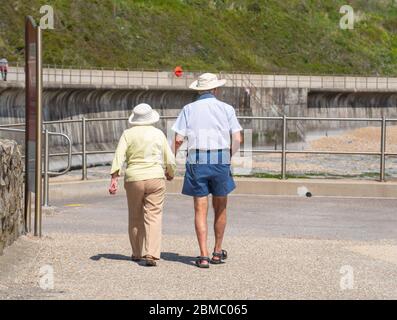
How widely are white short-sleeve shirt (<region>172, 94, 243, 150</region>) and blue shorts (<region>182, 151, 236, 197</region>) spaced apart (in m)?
0.12

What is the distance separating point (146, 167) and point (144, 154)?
0.41 ft

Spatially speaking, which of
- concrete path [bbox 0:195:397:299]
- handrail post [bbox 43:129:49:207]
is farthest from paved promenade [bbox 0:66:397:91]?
concrete path [bbox 0:195:397:299]

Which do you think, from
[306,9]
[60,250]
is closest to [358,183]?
[60,250]

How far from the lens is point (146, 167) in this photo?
10133 millimetres

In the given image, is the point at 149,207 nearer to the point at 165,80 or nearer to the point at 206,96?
the point at 206,96

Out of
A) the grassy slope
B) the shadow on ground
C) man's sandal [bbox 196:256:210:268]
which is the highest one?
the grassy slope

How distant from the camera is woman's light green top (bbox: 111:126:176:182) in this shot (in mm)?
10125

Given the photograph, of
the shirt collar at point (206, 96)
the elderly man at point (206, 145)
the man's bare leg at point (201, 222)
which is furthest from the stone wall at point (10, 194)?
the shirt collar at point (206, 96)

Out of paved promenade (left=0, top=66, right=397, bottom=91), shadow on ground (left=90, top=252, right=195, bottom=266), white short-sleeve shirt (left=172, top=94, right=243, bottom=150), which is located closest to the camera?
white short-sleeve shirt (left=172, top=94, right=243, bottom=150)

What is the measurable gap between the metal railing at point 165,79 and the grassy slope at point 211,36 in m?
7.50

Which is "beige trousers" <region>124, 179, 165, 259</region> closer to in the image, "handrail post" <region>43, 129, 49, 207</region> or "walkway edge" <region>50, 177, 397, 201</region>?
"handrail post" <region>43, 129, 49, 207</region>

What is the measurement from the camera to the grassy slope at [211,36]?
7762 centimetres

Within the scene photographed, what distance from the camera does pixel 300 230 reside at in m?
13.9

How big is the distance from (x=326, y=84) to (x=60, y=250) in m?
64.4
